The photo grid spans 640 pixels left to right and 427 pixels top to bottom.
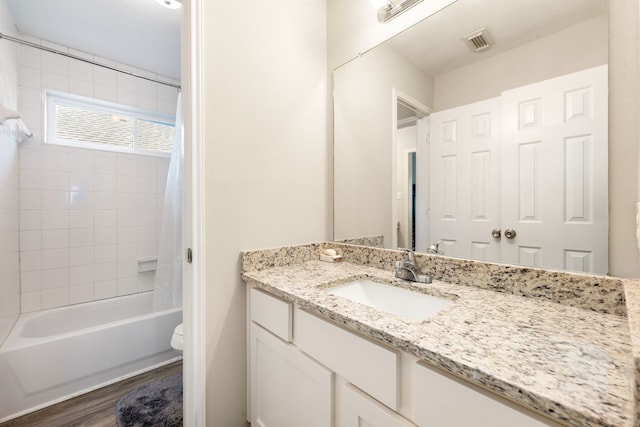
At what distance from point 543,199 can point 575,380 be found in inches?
24.2

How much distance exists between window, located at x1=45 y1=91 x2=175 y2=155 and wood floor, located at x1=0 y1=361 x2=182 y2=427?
193 centimetres

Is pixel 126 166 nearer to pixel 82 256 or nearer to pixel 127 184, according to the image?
pixel 127 184

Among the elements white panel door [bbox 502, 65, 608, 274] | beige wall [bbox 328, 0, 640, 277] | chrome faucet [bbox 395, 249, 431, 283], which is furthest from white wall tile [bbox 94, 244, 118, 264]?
beige wall [bbox 328, 0, 640, 277]

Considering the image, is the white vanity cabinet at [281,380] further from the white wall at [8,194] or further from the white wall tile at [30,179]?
the white wall tile at [30,179]

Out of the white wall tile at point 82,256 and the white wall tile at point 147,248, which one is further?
the white wall tile at point 147,248

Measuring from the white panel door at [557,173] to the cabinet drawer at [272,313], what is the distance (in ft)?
2.64

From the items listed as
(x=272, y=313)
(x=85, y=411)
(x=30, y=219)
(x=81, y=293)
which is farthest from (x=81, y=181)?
(x=272, y=313)

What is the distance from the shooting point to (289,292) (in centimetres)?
90

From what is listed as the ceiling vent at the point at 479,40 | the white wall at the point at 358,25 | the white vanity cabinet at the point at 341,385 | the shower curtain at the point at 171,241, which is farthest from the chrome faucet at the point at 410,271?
the shower curtain at the point at 171,241

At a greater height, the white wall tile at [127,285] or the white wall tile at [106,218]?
the white wall tile at [106,218]

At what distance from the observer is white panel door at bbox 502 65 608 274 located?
768 millimetres

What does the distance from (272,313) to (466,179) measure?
93cm

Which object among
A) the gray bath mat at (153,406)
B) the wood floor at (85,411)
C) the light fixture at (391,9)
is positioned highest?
the light fixture at (391,9)

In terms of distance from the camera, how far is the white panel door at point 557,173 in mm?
768
